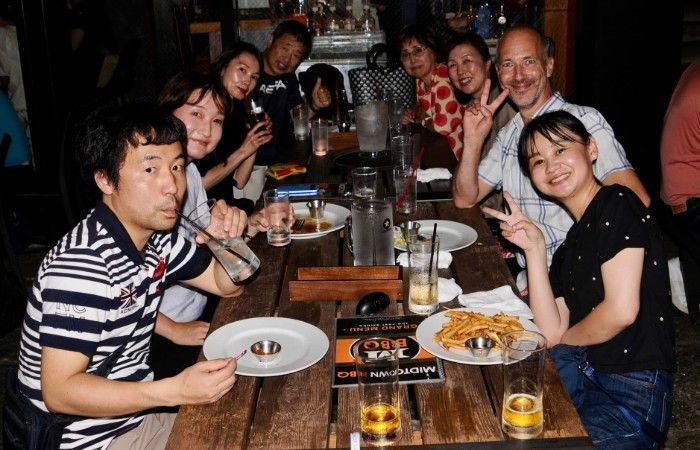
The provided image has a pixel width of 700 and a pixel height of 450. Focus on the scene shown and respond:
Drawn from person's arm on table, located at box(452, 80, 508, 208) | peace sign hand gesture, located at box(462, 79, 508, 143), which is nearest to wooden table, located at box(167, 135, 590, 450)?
person's arm on table, located at box(452, 80, 508, 208)

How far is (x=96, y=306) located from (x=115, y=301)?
0.08m

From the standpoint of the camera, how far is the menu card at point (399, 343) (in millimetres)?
1734

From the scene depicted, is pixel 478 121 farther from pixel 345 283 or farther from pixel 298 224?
pixel 345 283

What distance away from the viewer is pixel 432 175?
3490mm

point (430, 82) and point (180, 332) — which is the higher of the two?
point (430, 82)

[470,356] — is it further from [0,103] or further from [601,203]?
[0,103]

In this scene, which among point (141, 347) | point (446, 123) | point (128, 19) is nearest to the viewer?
point (141, 347)

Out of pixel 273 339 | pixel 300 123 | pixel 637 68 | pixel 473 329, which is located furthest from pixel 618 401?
pixel 637 68

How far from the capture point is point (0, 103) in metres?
5.17

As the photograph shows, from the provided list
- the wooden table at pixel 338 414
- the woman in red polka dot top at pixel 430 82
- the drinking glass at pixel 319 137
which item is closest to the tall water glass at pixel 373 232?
the wooden table at pixel 338 414

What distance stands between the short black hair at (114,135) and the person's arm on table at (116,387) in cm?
45

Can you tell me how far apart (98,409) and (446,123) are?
332 centimetres

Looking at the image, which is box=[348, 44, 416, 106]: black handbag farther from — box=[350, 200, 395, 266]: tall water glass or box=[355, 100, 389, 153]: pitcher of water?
box=[350, 200, 395, 266]: tall water glass

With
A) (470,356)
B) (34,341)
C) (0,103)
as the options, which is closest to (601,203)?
(470,356)
